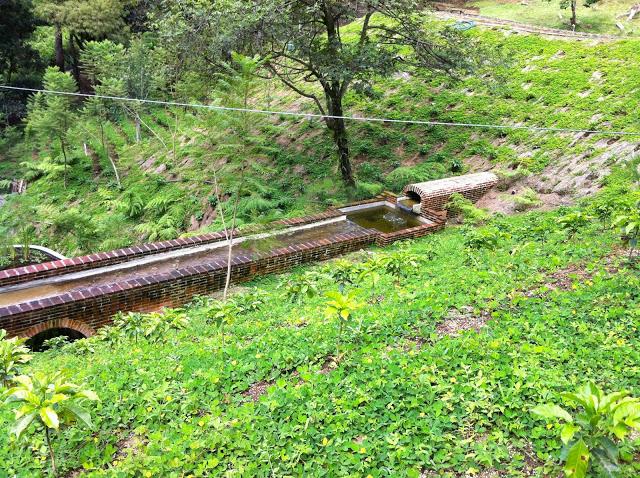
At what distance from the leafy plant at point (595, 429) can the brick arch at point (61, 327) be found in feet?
23.2

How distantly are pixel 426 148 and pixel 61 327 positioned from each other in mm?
11400

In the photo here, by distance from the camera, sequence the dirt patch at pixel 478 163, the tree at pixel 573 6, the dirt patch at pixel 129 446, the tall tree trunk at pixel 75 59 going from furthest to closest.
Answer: the tall tree trunk at pixel 75 59 → the tree at pixel 573 6 → the dirt patch at pixel 478 163 → the dirt patch at pixel 129 446

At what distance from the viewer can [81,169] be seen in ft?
82.5

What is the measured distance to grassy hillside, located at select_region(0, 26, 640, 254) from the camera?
40.9 feet

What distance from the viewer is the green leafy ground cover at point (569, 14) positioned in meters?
21.9

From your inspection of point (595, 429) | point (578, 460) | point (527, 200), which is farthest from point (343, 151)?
point (578, 460)

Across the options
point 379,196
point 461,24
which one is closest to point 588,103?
point 379,196

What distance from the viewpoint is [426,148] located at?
15.2m

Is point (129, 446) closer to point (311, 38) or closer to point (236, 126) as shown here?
point (236, 126)

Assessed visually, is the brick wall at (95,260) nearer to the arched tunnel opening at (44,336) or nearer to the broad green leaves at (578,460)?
the arched tunnel opening at (44,336)

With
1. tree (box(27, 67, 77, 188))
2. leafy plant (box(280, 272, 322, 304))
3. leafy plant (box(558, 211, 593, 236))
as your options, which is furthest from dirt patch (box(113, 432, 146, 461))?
tree (box(27, 67, 77, 188))

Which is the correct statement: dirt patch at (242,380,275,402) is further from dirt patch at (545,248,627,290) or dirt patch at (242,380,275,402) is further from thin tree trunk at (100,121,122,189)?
thin tree trunk at (100,121,122,189)

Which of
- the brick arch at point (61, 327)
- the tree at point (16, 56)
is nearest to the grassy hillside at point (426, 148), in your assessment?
the brick arch at point (61, 327)

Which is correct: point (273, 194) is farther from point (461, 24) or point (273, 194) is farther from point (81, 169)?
point (81, 169)
